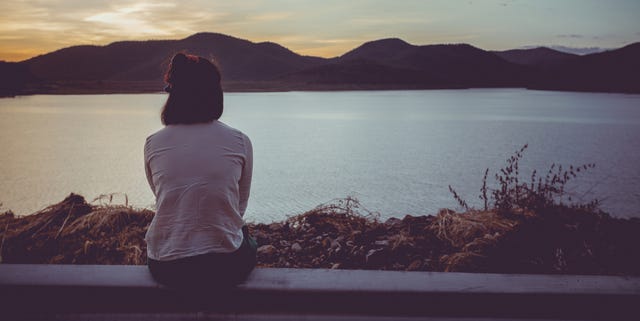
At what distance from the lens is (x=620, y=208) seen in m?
6.24

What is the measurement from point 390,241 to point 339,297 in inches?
Result: 48.5

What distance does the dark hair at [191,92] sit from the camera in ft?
6.64

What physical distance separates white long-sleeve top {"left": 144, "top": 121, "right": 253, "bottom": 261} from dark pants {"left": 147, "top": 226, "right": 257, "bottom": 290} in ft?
0.11

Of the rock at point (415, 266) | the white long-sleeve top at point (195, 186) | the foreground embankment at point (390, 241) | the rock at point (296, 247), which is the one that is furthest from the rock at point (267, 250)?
the white long-sleeve top at point (195, 186)

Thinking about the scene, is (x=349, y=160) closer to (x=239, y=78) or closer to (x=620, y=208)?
(x=620, y=208)

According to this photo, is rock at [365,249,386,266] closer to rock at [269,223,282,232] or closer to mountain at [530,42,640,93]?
rock at [269,223,282,232]

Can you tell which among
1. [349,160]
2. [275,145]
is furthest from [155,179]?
[275,145]

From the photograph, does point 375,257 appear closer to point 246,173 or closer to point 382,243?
point 382,243

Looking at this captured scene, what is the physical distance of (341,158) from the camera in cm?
1009

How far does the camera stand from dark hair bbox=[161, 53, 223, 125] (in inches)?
79.7

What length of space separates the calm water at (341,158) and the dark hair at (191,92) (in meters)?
3.50

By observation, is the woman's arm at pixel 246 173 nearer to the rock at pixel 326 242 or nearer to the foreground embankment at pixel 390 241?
the foreground embankment at pixel 390 241

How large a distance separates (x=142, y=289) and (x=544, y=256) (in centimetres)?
216

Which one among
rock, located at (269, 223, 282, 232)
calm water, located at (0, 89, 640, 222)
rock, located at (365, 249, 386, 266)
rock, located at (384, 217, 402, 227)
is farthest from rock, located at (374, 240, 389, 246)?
calm water, located at (0, 89, 640, 222)
